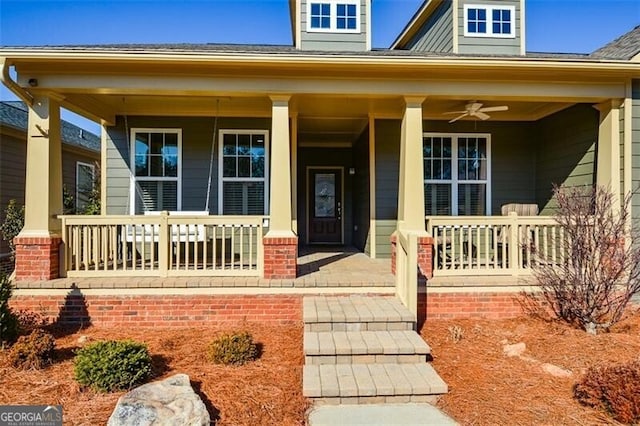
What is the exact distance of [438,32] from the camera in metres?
8.57

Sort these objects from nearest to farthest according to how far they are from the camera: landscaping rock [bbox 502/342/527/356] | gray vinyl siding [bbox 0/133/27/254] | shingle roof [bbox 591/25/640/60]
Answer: landscaping rock [bbox 502/342/527/356] → shingle roof [bbox 591/25/640/60] → gray vinyl siding [bbox 0/133/27/254]

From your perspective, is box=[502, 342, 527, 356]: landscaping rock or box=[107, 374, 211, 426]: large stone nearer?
box=[107, 374, 211, 426]: large stone

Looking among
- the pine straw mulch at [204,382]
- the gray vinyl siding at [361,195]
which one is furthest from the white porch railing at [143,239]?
the gray vinyl siding at [361,195]

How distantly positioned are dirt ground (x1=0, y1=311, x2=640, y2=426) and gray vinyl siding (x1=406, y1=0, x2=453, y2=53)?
19.3ft

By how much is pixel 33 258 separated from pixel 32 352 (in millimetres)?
1790

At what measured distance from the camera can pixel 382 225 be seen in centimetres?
761

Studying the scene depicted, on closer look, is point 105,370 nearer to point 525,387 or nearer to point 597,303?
point 525,387

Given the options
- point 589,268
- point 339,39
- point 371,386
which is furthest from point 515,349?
point 339,39

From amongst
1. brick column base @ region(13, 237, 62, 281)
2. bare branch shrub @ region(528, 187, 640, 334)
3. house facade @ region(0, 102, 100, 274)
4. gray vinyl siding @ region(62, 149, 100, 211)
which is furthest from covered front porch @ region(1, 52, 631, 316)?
gray vinyl siding @ region(62, 149, 100, 211)

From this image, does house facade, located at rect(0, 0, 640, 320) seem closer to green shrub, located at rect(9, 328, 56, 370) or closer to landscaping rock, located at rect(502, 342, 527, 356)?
landscaping rock, located at rect(502, 342, 527, 356)

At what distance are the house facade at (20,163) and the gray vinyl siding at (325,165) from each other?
20.2 feet

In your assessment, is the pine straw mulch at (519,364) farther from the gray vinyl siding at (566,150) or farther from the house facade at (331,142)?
the gray vinyl siding at (566,150)

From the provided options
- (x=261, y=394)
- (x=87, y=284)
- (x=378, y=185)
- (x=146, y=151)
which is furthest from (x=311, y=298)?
(x=146, y=151)

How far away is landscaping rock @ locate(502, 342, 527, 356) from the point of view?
414 cm
